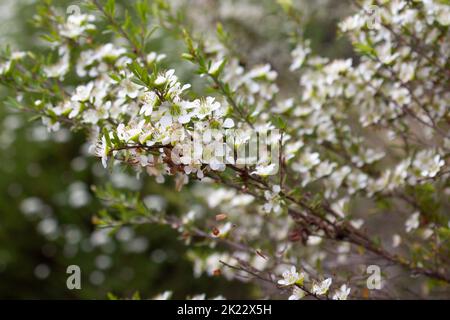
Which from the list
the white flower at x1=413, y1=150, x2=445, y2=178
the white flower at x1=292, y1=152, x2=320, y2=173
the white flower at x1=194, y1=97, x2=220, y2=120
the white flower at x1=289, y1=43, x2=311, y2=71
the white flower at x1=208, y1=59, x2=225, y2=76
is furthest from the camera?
the white flower at x1=289, y1=43, x2=311, y2=71

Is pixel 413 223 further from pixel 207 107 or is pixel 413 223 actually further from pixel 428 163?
pixel 207 107

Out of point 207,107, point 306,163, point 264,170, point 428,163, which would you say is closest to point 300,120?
point 306,163

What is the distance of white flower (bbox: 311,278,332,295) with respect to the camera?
4.51ft

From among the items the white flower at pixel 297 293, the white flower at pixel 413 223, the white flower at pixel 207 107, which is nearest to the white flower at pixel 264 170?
the white flower at pixel 207 107

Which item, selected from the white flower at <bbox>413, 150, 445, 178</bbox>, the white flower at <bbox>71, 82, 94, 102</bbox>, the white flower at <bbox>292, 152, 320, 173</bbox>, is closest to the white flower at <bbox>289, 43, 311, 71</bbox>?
the white flower at <bbox>292, 152, 320, 173</bbox>

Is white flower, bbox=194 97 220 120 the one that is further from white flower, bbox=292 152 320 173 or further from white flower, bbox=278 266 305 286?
white flower, bbox=292 152 320 173

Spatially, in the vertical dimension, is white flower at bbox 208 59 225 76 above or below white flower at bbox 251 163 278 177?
above

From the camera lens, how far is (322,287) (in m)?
1.38

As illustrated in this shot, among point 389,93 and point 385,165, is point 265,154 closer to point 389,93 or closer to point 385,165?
point 389,93

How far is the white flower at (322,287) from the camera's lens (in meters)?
1.37

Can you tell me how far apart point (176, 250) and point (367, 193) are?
200 centimetres

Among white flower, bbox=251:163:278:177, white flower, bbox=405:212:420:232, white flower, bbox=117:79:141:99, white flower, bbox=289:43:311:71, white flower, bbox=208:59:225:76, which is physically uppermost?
white flower, bbox=289:43:311:71

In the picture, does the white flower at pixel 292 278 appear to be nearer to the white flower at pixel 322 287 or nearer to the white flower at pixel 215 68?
the white flower at pixel 322 287
